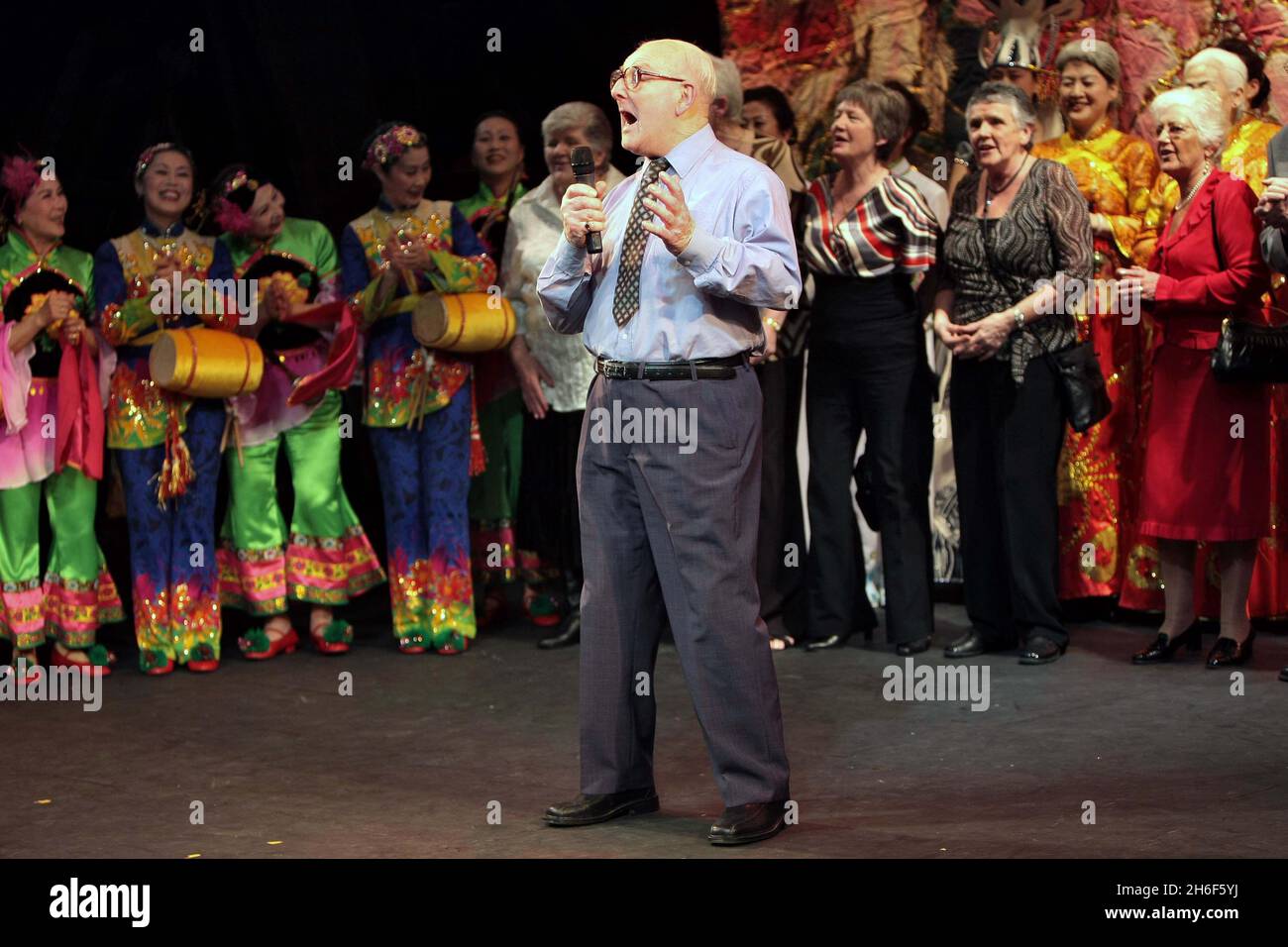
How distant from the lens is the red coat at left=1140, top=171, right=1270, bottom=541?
17.1 ft

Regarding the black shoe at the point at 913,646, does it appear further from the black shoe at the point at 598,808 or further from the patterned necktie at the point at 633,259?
the patterned necktie at the point at 633,259

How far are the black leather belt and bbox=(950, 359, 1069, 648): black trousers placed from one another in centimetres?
196

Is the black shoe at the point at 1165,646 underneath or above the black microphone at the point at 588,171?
underneath

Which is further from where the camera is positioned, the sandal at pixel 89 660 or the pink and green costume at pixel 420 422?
the pink and green costume at pixel 420 422

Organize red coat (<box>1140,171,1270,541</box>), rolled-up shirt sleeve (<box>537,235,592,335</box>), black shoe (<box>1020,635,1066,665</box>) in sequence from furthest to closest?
black shoe (<box>1020,635,1066,665</box>) → red coat (<box>1140,171,1270,541</box>) → rolled-up shirt sleeve (<box>537,235,592,335</box>)

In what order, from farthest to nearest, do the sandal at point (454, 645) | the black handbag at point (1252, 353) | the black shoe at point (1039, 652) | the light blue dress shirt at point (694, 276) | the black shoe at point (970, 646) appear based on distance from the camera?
the sandal at point (454, 645)
the black shoe at point (970, 646)
the black shoe at point (1039, 652)
the black handbag at point (1252, 353)
the light blue dress shirt at point (694, 276)

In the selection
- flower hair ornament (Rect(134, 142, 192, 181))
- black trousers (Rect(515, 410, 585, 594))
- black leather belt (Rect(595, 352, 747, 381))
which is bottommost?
black trousers (Rect(515, 410, 585, 594))

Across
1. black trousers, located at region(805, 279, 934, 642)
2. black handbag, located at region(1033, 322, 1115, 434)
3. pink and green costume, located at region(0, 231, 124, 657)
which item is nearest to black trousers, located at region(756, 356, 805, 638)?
black trousers, located at region(805, 279, 934, 642)

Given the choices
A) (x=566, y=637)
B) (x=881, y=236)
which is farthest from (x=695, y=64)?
(x=566, y=637)

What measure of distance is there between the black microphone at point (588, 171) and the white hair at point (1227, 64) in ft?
9.27

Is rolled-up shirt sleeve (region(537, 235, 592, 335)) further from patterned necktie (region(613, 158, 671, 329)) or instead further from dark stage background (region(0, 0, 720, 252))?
dark stage background (region(0, 0, 720, 252))

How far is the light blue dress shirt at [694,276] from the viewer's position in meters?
3.62

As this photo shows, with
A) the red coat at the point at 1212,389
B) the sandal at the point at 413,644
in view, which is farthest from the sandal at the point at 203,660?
the red coat at the point at 1212,389

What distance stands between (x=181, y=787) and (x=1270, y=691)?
9.44ft
